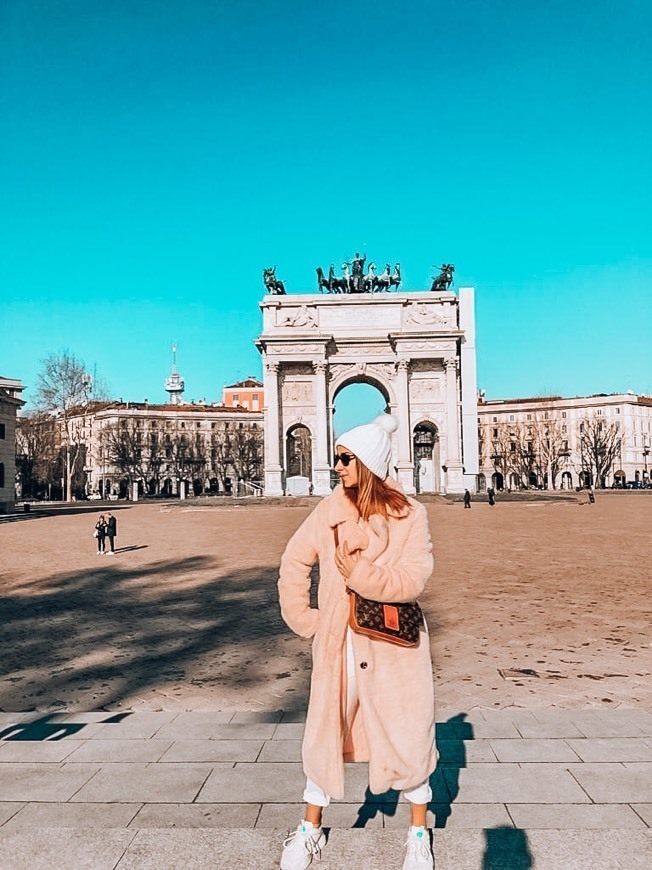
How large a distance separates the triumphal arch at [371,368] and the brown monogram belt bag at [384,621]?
4831 cm

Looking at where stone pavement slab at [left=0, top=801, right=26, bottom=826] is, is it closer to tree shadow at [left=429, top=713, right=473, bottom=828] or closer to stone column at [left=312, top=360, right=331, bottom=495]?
tree shadow at [left=429, top=713, right=473, bottom=828]

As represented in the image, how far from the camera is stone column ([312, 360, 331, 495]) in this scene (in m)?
51.7

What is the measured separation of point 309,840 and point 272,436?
4974 centimetres

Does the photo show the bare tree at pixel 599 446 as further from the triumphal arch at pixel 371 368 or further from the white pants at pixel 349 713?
the white pants at pixel 349 713

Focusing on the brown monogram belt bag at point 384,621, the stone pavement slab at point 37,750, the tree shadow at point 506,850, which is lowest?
the stone pavement slab at point 37,750

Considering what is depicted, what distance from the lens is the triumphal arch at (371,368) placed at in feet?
172

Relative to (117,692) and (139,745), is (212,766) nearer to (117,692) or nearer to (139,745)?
(139,745)

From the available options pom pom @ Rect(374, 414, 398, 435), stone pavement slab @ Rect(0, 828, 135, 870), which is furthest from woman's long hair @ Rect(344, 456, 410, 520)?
stone pavement slab @ Rect(0, 828, 135, 870)

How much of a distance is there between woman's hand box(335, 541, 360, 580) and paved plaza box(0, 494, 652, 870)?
130 centimetres

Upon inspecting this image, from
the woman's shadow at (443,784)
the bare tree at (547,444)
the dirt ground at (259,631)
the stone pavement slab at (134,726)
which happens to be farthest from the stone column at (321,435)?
the bare tree at (547,444)

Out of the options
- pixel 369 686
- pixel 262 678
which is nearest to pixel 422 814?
pixel 369 686

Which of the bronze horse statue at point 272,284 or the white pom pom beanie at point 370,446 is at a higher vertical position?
the bronze horse statue at point 272,284

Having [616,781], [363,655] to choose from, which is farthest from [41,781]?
[616,781]

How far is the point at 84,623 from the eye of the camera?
991 cm
